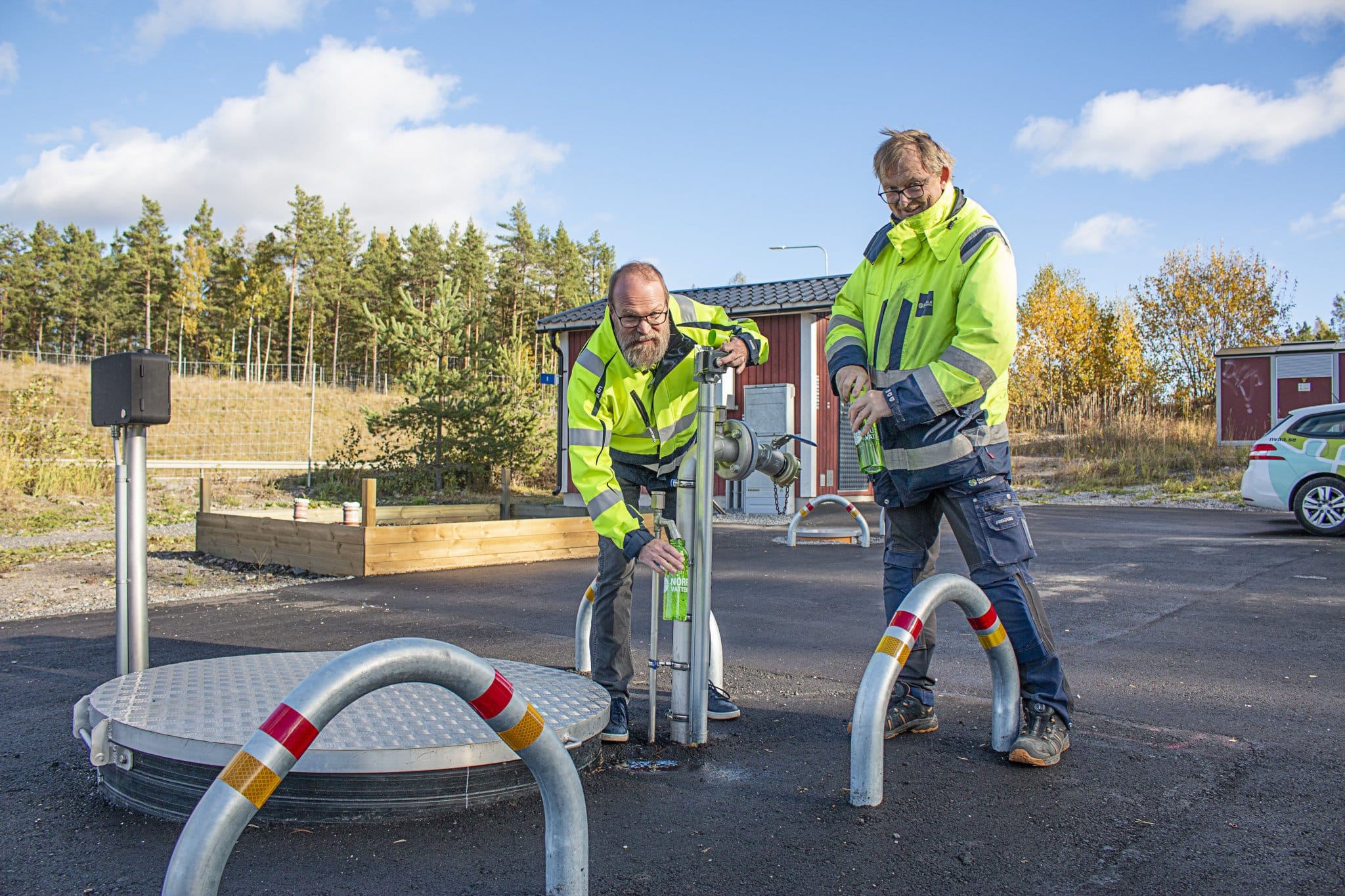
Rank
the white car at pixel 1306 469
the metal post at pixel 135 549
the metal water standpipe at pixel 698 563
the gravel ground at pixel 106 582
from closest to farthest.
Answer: the metal water standpipe at pixel 698 563 < the metal post at pixel 135 549 < the gravel ground at pixel 106 582 < the white car at pixel 1306 469

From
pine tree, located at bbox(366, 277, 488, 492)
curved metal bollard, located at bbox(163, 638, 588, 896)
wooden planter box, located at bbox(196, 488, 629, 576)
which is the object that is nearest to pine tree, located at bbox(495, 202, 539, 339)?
pine tree, located at bbox(366, 277, 488, 492)

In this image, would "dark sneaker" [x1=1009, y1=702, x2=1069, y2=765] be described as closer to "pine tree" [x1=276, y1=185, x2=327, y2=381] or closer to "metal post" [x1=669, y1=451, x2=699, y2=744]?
"metal post" [x1=669, y1=451, x2=699, y2=744]

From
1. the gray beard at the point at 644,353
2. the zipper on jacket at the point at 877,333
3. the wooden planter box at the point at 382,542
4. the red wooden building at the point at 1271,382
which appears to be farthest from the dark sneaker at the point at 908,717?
the red wooden building at the point at 1271,382

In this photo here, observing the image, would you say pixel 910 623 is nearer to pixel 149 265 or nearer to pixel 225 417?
pixel 225 417

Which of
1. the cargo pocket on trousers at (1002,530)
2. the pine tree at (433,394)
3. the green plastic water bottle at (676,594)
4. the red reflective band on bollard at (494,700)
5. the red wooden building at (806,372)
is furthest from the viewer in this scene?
the pine tree at (433,394)

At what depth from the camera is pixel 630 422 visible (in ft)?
12.3

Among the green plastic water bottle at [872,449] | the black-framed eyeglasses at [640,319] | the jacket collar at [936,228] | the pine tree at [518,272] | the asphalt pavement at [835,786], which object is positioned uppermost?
the pine tree at [518,272]

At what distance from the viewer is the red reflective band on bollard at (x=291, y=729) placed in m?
1.57

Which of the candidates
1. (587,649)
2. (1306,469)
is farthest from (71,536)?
(1306,469)

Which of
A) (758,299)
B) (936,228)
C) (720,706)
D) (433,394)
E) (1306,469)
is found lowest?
(720,706)

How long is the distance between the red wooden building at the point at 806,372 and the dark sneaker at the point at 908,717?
13095mm

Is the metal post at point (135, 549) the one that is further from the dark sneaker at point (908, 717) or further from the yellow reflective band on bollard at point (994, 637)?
the yellow reflective band on bollard at point (994, 637)

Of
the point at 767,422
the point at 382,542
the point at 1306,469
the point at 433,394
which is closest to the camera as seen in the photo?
the point at 382,542

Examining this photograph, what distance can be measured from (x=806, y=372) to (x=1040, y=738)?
47.9 feet
